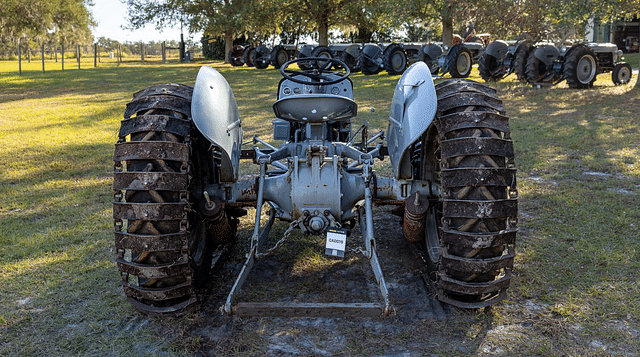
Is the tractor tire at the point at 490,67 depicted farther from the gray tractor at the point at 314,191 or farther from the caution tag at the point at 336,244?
the caution tag at the point at 336,244

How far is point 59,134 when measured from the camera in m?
10.2

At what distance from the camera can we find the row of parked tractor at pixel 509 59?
15.3 metres

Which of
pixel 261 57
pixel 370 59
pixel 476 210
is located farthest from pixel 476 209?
pixel 261 57

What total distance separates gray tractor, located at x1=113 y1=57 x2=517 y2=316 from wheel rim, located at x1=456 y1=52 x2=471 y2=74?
16532mm

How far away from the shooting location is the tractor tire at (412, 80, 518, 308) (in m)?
3.08

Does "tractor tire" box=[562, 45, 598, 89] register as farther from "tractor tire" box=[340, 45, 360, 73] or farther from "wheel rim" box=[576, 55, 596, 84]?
"tractor tire" box=[340, 45, 360, 73]

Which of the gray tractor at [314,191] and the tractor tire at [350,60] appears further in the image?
the tractor tire at [350,60]

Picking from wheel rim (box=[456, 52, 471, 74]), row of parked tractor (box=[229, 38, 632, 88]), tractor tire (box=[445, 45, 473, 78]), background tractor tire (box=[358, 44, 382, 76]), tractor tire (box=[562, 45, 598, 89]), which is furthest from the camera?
background tractor tire (box=[358, 44, 382, 76])

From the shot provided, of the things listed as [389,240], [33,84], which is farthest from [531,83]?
[33,84]

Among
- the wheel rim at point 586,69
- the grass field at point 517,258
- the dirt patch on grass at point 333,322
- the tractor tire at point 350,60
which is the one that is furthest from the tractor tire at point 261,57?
the dirt patch on grass at point 333,322

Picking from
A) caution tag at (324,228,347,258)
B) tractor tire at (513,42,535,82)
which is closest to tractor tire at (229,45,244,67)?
tractor tire at (513,42,535,82)

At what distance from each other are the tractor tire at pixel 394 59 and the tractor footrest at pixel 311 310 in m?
20.7

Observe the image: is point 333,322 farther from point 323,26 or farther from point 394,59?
point 323,26

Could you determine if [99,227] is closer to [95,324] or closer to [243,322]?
[95,324]
